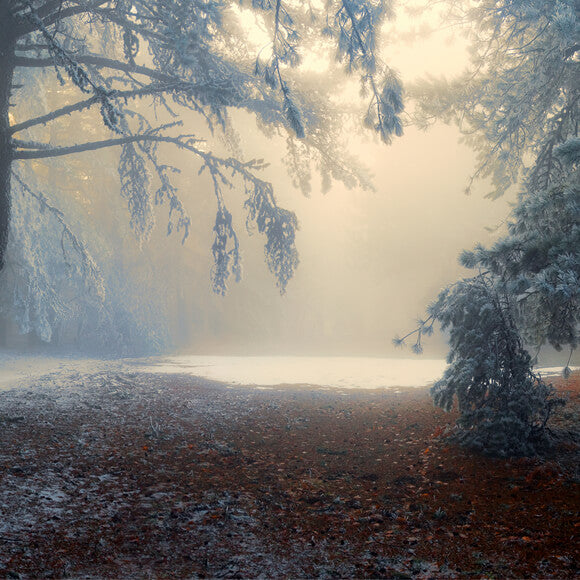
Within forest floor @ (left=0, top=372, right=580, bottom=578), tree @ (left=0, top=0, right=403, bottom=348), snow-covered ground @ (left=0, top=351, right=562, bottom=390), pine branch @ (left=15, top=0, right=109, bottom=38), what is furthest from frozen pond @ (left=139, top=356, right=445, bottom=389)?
pine branch @ (left=15, top=0, right=109, bottom=38)

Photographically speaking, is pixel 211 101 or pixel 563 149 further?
Result: pixel 211 101

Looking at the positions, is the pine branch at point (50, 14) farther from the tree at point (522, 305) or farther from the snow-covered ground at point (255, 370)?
the snow-covered ground at point (255, 370)

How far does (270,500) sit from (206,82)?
6042 mm

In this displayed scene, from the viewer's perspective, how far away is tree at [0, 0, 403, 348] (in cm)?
656

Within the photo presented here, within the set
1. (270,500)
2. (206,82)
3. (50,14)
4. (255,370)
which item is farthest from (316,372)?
(50,14)

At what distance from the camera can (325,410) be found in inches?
362

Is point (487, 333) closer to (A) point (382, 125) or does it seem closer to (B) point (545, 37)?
(A) point (382, 125)

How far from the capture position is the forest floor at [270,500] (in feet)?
11.2

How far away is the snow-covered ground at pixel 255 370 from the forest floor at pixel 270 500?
629 cm

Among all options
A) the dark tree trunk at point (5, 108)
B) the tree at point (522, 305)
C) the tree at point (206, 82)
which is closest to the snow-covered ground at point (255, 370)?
the tree at point (206, 82)

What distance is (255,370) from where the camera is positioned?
1769cm

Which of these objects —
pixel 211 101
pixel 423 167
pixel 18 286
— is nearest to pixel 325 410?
pixel 211 101

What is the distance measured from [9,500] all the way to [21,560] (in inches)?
40.0

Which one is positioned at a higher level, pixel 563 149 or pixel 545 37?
pixel 545 37
